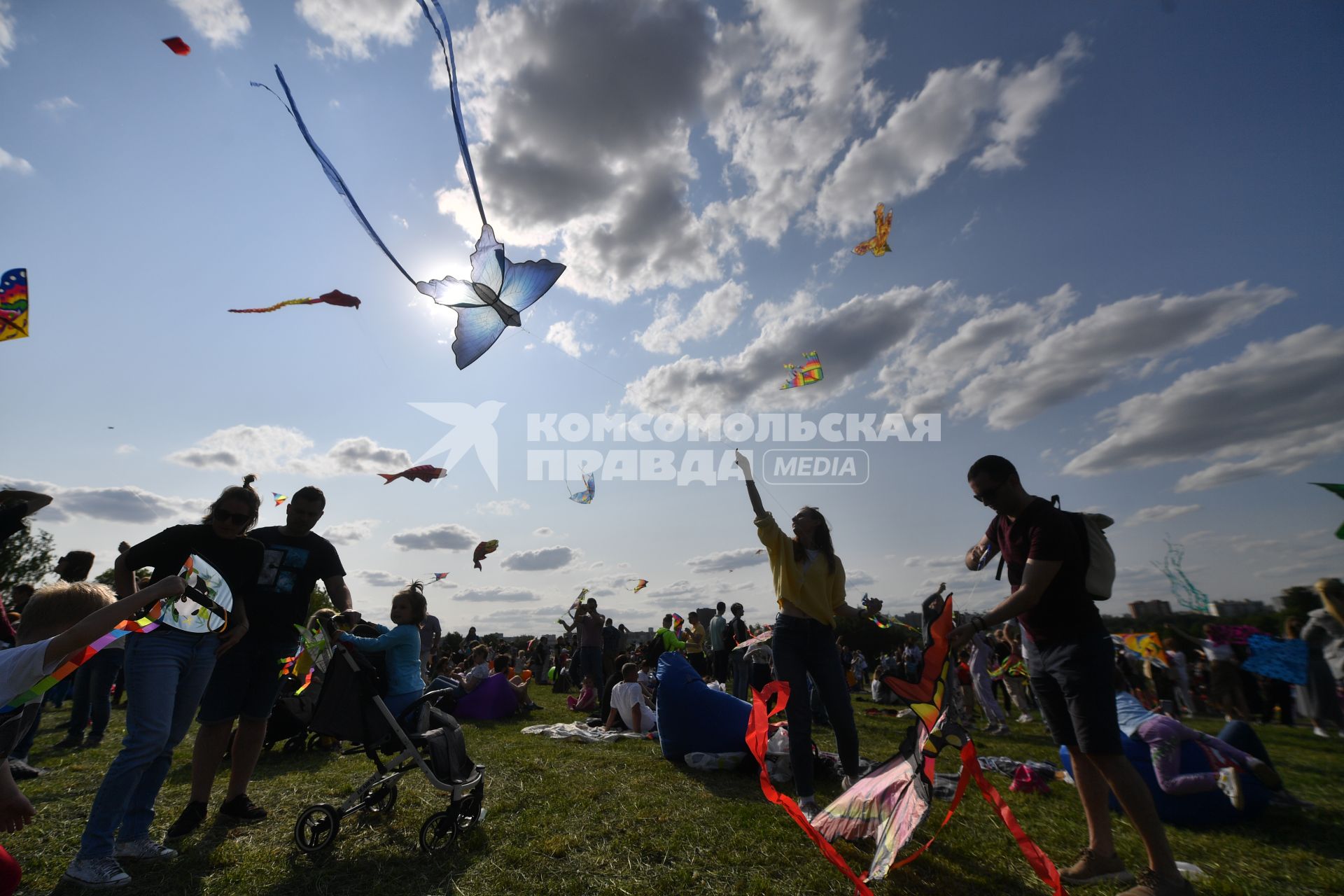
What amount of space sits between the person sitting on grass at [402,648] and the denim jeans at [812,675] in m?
2.18

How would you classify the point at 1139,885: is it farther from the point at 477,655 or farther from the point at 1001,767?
the point at 477,655

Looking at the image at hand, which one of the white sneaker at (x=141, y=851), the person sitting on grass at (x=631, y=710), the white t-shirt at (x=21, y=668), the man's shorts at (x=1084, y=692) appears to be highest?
the white t-shirt at (x=21, y=668)

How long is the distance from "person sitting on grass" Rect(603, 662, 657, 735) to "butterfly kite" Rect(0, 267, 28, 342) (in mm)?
7604

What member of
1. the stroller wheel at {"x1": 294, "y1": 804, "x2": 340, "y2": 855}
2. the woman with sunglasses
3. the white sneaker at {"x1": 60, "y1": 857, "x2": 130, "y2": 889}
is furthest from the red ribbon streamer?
the white sneaker at {"x1": 60, "y1": 857, "x2": 130, "y2": 889}

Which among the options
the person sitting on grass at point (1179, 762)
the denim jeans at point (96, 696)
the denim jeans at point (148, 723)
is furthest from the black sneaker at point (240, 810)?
the person sitting on grass at point (1179, 762)

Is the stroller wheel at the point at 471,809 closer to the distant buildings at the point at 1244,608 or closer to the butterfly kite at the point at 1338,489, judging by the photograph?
the butterfly kite at the point at 1338,489

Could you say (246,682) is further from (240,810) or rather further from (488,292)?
(488,292)

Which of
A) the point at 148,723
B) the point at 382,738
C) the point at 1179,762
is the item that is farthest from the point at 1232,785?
the point at 148,723

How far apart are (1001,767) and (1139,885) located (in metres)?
2.98

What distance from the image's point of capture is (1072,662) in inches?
98.5

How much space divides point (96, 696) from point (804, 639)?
25.5ft

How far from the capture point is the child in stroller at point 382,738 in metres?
3.03

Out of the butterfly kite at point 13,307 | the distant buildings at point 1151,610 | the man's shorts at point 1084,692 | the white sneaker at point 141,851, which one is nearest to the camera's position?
the man's shorts at point 1084,692

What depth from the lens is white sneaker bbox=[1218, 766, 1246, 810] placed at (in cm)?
328
